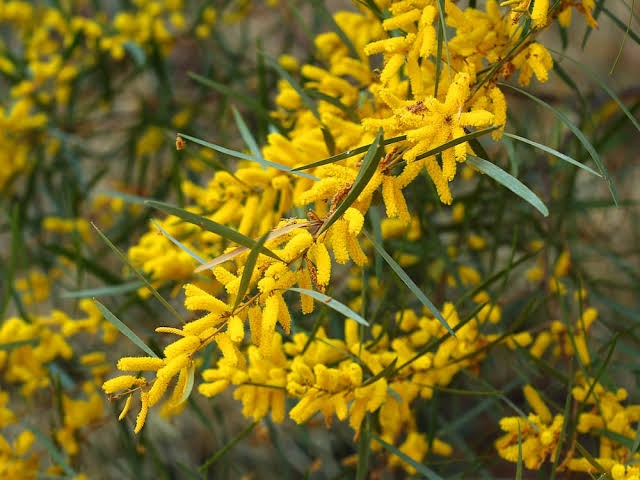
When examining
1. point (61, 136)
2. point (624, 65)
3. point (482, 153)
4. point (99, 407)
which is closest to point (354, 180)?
point (482, 153)

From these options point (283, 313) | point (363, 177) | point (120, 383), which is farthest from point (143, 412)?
point (363, 177)

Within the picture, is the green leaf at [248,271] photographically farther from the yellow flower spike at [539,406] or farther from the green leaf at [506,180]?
the yellow flower spike at [539,406]

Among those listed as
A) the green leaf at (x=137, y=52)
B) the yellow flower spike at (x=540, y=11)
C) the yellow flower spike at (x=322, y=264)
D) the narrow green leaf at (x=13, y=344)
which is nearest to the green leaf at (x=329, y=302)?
Result: the yellow flower spike at (x=322, y=264)

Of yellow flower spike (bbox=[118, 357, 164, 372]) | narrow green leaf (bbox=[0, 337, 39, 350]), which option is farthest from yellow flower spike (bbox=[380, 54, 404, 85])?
narrow green leaf (bbox=[0, 337, 39, 350])

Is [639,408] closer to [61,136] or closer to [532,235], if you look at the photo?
[532,235]

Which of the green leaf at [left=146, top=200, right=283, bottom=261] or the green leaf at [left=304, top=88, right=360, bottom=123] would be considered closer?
the green leaf at [left=146, top=200, right=283, bottom=261]

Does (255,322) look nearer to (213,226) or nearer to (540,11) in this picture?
(213,226)

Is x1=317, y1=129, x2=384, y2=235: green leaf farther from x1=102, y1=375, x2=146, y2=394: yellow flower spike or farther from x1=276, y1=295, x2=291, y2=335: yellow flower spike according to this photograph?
x1=102, y1=375, x2=146, y2=394: yellow flower spike

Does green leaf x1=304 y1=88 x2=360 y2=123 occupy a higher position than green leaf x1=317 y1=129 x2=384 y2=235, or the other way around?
green leaf x1=317 y1=129 x2=384 y2=235
